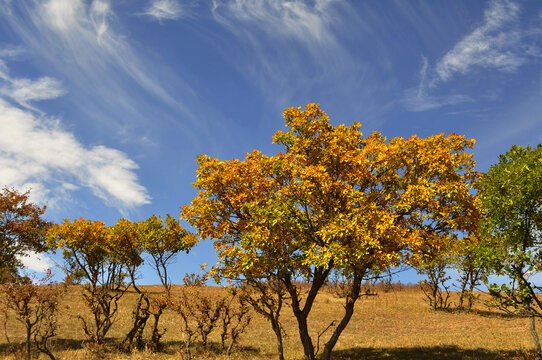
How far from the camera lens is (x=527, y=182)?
12.6 metres

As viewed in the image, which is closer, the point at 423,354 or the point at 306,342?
the point at 306,342

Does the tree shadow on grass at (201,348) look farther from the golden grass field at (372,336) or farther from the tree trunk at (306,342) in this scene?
the tree trunk at (306,342)

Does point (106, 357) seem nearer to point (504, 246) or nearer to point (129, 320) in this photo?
point (129, 320)

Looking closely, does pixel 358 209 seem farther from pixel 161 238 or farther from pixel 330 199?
pixel 161 238

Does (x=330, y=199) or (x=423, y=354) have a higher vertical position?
(x=330, y=199)

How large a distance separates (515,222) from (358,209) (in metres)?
5.23

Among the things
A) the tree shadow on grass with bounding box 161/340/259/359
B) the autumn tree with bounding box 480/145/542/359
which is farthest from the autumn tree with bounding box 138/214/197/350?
the autumn tree with bounding box 480/145/542/359

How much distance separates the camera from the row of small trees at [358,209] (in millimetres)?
13172

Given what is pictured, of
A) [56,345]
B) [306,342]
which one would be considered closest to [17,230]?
[56,345]

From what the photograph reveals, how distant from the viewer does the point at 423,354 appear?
21484mm

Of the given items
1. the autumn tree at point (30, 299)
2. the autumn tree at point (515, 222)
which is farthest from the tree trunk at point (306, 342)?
the autumn tree at point (30, 299)

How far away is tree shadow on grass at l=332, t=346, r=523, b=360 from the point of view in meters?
20.3

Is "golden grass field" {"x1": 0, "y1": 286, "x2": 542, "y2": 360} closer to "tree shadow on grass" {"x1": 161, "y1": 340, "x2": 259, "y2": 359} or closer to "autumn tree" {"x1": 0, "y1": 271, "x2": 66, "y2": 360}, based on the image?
"tree shadow on grass" {"x1": 161, "y1": 340, "x2": 259, "y2": 359}

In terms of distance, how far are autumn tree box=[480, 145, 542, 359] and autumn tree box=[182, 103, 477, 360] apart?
203 cm
